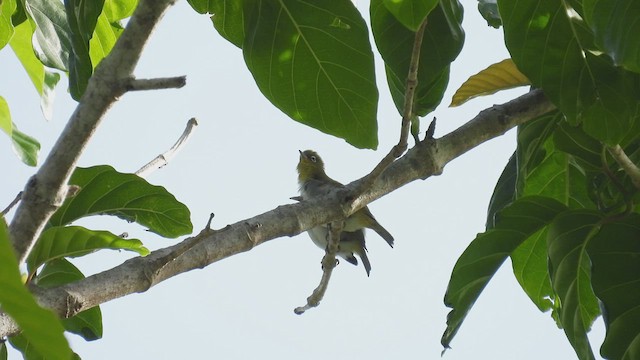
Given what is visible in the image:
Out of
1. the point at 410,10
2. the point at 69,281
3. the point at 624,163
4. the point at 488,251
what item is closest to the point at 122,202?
the point at 69,281

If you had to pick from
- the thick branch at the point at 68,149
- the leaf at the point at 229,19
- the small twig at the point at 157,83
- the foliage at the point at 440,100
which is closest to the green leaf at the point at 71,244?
the foliage at the point at 440,100

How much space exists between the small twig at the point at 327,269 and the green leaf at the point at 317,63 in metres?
0.30

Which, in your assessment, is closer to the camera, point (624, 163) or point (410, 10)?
point (410, 10)

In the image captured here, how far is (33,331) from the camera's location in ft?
1.86

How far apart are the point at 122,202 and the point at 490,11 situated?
1221mm

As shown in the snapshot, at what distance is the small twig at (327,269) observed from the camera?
7.92 feet

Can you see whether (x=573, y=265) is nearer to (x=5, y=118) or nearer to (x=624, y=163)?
(x=624, y=163)

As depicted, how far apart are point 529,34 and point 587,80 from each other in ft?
0.59

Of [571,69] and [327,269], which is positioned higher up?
[571,69]

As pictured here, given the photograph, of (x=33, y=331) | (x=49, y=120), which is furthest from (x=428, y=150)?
(x=33, y=331)

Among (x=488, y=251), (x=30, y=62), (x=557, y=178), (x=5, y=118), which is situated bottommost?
(x=488, y=251)

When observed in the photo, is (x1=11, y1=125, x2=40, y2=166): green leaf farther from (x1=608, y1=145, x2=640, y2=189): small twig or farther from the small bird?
the small bird

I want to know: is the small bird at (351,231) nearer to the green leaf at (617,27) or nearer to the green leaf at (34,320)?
the green leaf at (617,27)

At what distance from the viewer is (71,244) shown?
1.88 metres
